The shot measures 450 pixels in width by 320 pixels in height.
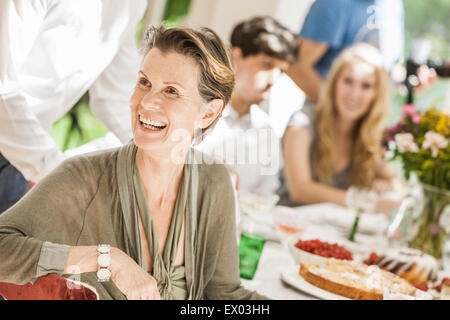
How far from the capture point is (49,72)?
5.13 feet

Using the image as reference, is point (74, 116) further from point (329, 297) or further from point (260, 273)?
point (329, 297)

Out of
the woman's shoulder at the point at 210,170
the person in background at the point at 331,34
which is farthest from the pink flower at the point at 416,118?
the person in background at the point at 331,34

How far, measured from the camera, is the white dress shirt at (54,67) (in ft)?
4.51

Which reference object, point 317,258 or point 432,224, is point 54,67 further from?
point 432,224

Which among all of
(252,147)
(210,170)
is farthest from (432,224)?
(210,170)

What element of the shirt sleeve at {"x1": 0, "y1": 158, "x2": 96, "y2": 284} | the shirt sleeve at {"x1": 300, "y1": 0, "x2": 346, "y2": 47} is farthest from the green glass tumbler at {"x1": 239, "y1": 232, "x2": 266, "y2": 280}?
the shirt sleeve at {"x1": 300, "y1": 0, "x2": 346, "y2": 47}

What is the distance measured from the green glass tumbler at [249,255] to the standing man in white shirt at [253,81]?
889mm

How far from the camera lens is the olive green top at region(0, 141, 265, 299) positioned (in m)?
1.06

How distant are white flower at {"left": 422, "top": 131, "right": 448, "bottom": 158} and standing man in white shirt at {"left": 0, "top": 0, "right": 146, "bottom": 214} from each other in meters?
0.99

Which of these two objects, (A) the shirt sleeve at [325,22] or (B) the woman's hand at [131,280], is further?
(A) the shirt sleeve at [325,22]

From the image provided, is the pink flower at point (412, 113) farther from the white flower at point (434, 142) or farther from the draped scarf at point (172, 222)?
the draped scarf at point (172, 222)

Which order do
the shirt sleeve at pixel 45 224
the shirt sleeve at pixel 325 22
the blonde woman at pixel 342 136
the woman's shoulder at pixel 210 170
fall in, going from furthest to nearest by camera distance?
the shirt sleeve at pixel 325 22 < the blonde woman at pixel 342 136 < the woman's shoulder at pixel 210 170 < the shirt sleeve at pixel 45 224

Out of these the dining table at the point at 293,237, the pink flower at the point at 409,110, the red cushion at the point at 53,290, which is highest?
the pink flower at the point at 409,110

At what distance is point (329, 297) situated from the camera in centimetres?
143
